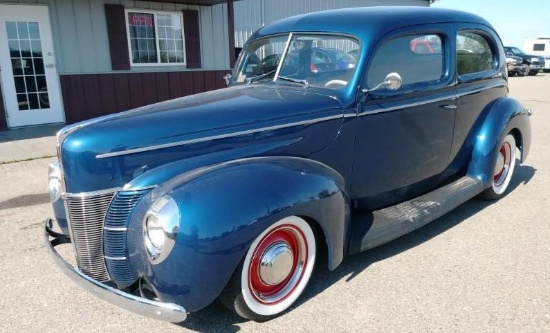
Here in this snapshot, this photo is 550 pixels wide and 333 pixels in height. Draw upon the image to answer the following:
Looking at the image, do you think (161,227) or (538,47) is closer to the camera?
(161,227)

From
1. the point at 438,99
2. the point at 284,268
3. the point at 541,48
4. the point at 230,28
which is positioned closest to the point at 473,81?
the point at 438,99

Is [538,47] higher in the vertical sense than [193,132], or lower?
higher

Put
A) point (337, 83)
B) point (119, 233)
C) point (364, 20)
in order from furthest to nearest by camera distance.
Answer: point (364, 20)
point (337, 83)
point (119, 233)

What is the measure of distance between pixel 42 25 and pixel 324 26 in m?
7.21

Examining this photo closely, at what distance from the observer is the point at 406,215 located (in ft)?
10.5

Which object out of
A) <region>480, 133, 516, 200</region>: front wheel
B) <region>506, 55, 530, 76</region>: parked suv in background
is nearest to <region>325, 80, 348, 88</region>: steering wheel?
<region>480, 133, 516, 200</region>: front wheel

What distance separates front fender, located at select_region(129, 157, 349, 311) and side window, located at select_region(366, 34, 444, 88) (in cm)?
118

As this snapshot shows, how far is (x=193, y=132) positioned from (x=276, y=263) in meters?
0.91

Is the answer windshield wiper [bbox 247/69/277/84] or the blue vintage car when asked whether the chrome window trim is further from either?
windshield wiper [bbox 247/69/277/84]

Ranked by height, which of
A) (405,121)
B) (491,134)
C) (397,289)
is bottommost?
(397,289)

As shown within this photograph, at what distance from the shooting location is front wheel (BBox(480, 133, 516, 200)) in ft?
14.1

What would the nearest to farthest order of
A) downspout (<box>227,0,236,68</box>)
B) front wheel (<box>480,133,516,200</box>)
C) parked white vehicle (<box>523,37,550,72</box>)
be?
front wheel (<box>480,133,516,200</box>) < downspout (<box>227,0,236,68</box>) < parked white vehicle (<box>523,37,550,72</box>)

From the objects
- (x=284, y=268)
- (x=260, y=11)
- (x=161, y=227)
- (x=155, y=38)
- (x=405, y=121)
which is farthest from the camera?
(x=260, y=11)

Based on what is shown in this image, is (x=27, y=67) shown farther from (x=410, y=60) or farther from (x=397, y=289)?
(x=397, y=289)
